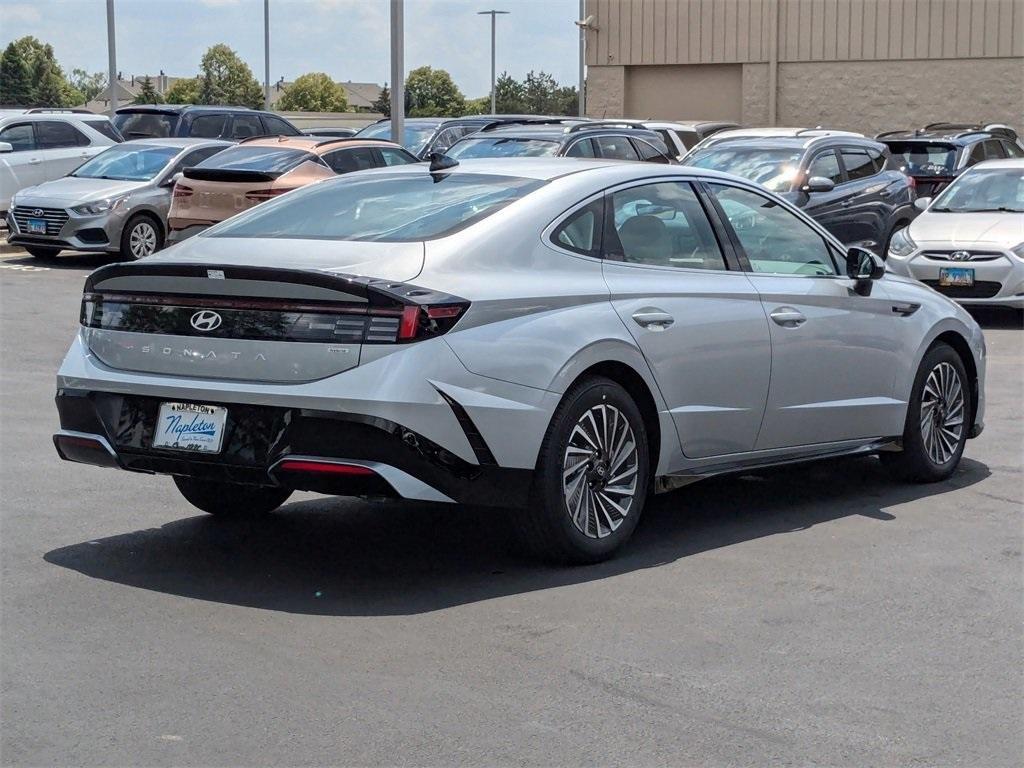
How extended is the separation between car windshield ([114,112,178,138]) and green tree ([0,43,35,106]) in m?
90.0

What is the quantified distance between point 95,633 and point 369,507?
86.1 inches

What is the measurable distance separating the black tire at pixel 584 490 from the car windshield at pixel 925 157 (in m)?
16.9

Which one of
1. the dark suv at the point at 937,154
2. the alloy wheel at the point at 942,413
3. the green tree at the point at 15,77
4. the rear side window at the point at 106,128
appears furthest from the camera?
the green tree at the point at 15,77

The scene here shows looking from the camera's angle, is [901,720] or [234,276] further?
[234,276]

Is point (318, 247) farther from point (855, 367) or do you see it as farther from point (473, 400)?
point (855, 367)

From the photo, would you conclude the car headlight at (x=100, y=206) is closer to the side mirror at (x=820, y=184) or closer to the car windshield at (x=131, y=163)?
the car windshield at (x=131, y=163)

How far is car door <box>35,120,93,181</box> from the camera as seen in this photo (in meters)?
23.7

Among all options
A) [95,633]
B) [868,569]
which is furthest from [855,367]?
[95,633]

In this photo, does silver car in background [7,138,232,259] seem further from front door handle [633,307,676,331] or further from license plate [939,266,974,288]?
front door handle [633,307,676,331]

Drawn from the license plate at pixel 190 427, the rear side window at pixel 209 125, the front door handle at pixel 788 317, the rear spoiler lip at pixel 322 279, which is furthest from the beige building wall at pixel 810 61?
the license plate at pixel 190 427

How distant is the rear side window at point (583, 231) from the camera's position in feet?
20.4

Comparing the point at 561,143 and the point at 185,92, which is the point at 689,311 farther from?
the point at 185,92

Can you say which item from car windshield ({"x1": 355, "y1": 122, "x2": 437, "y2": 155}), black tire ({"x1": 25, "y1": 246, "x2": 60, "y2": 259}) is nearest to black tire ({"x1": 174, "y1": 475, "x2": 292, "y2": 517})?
black tire ({"x1": 25, "y1": 246, "x2": 60, "y2": 259})

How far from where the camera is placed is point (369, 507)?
721 centimetres
